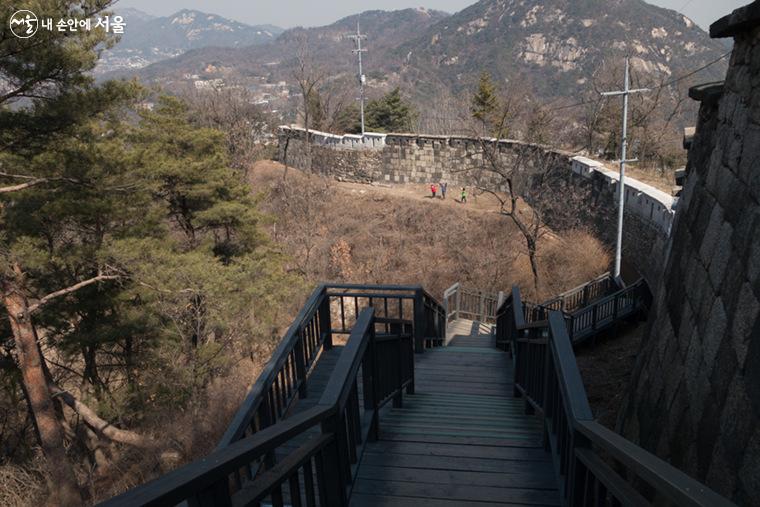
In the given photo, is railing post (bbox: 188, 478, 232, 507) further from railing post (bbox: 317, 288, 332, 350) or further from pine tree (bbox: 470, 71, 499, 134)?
pine tree (bbox: 470, 71, 499, 134)

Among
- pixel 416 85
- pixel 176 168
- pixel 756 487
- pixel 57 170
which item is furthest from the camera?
pixel 416 85

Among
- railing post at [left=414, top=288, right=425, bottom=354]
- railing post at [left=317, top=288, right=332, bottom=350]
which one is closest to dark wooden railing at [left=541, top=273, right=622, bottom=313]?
railing post at [left=414, top=288, right=425, bottom=354]

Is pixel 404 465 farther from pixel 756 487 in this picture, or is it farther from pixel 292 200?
pixel 292 200

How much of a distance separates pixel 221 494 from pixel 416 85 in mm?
93688

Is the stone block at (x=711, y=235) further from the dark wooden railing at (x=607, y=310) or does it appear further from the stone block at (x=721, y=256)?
the dark wooden railing at (x=607, y=310)

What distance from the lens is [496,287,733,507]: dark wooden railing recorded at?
1438 mm

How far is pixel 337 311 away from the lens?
718 inches

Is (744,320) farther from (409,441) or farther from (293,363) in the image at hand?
(293,363)

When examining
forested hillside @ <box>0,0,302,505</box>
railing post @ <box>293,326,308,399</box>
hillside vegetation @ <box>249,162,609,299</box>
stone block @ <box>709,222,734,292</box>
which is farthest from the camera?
hillside vegetation @ <box>249,162,609,299</box>

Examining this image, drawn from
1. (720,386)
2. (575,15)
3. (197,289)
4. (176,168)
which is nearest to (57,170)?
(197,289)

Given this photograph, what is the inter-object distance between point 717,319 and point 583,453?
1119 mm

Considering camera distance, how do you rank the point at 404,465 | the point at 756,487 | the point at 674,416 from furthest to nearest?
the point at 404,465 → the point at 674,416 → the point at 756,487

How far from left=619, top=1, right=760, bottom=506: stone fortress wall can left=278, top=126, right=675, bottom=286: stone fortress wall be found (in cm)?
1001

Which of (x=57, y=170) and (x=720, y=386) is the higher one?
(x=57, y=170)
